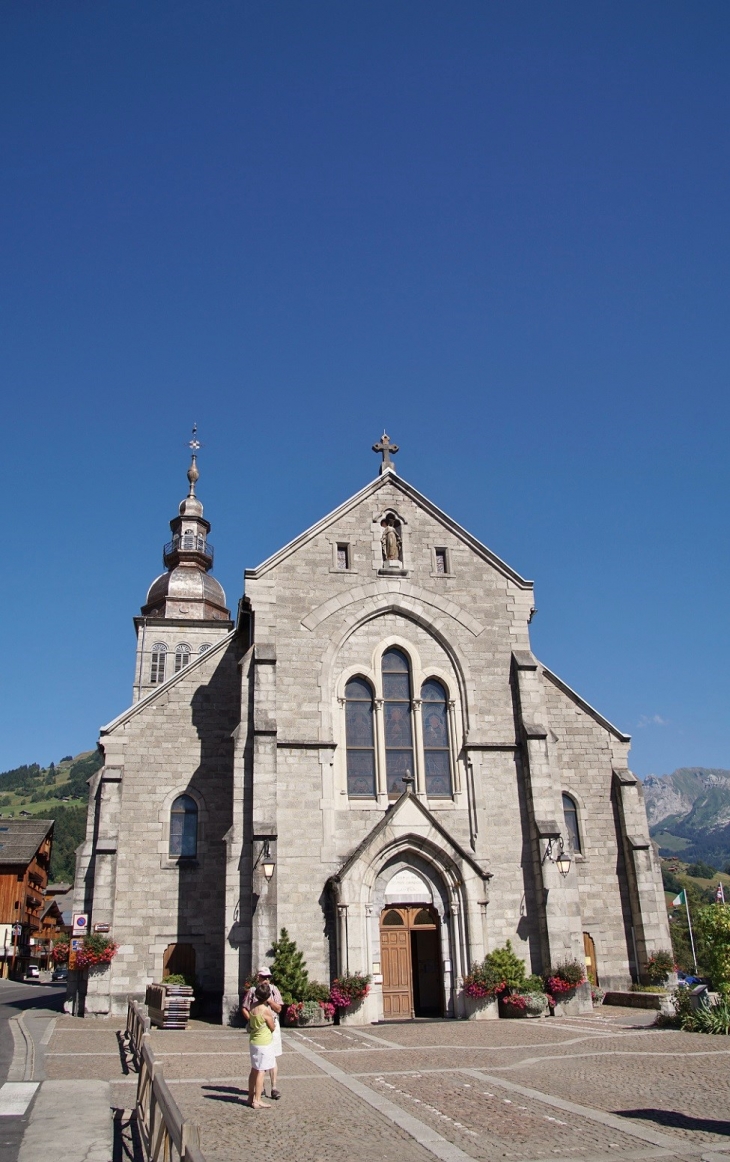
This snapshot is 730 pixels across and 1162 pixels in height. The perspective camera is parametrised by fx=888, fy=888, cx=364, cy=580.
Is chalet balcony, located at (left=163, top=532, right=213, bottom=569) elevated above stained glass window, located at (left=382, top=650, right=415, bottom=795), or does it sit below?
above

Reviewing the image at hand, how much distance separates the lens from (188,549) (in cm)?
5500

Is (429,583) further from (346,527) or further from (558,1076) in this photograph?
(558,1076)

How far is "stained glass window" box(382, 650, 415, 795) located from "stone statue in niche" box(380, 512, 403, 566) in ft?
9.70

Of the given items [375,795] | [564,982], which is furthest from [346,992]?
[564,982]

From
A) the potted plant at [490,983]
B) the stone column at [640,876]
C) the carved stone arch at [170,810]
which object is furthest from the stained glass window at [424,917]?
→ the stone column at [640,876]

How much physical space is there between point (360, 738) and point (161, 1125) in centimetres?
1801

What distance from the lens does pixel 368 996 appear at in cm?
2225

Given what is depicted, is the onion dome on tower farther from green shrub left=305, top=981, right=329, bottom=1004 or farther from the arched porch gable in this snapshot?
green shrub left=305, top=981, right=329, bottom=1004

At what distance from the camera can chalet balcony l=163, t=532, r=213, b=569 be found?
54.9 metres

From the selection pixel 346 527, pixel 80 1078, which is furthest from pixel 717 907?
pixel 346 527

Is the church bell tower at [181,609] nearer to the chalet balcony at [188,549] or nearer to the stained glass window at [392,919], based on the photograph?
the chalet balcony at [188,549]

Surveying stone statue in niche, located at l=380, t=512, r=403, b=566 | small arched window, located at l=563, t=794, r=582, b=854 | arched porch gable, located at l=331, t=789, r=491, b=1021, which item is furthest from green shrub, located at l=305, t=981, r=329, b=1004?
stone statue in niche, located at l=380, t=512, r=403, b=566

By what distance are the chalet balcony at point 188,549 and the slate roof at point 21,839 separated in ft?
89.4

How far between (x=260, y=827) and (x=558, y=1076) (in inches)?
429
